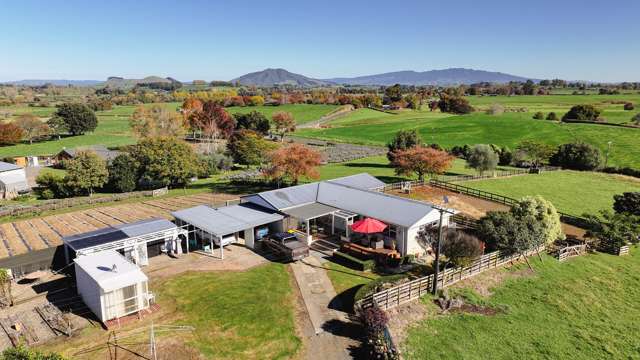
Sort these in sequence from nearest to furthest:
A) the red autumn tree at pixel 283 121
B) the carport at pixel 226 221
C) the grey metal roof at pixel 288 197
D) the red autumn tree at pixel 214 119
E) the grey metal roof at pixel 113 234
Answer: the grey metal roof at pixel 113 234 → the carport at pixel 226 221 → the grey metal roof at pixel 288 197 → the red autumn tree at pixel 214 119 → the red autumn tree at pixel 283 121

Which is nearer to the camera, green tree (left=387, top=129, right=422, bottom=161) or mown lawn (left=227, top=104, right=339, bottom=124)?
green tree (left=387, top=129, right=422, bottom=161)

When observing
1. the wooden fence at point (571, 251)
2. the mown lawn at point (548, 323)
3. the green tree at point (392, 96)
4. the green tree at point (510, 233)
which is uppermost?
the green tree at point (392, 96)

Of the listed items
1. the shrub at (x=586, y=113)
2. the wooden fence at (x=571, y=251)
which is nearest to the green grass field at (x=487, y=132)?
the shrub at (x=586, y=113)

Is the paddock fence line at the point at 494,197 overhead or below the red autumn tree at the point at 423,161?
below

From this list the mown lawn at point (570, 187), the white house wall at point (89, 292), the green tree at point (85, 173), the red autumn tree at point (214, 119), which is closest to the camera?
the white house wall at point (89, 292)

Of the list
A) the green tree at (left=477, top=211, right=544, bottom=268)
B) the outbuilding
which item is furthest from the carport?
the green tree at (left=477, top=211, right=544, bottom=268)

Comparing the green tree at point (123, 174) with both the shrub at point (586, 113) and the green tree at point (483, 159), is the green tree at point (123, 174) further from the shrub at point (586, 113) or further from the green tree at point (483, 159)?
the shrub at point (586, 113)

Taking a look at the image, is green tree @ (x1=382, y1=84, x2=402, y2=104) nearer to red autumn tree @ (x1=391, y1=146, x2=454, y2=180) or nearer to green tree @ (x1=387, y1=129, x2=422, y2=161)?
green tree @ (x1=387, y1=129, x2=422, y2=161)

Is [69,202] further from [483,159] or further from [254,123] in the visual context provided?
[254,123]
